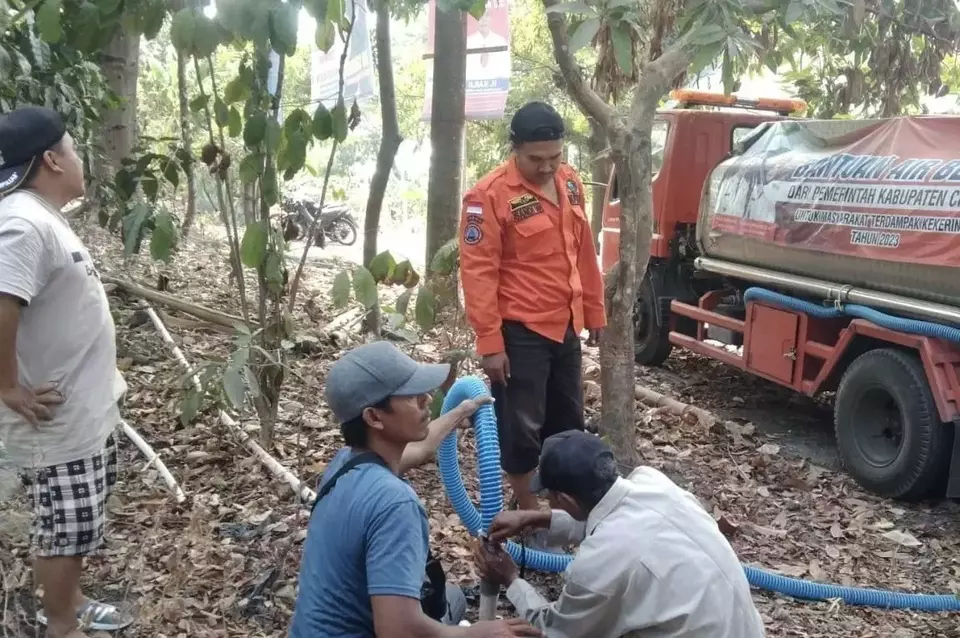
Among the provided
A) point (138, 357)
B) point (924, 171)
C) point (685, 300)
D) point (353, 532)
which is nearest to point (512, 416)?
point (353, 532)

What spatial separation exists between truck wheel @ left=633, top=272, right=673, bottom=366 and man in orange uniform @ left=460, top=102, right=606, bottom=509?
4152mm

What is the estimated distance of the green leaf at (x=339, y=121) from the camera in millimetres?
4047

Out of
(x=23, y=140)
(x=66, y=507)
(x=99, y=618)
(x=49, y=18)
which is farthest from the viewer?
(x=49, y=18)

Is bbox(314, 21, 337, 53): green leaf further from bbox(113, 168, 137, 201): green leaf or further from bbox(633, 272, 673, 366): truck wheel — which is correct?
bbox(633, 272, 673, 366): truck wheel

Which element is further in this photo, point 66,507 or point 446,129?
point 446,129

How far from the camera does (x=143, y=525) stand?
411 cm

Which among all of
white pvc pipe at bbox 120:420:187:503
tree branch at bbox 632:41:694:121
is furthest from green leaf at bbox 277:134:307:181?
tree branch at bbox 632:41:694:121

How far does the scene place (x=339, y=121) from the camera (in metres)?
4.05

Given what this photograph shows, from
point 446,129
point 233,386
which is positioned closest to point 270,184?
point 233,386

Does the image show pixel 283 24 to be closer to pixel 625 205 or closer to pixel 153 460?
pixel 625 205

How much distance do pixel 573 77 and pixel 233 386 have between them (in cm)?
230

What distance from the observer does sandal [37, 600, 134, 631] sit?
3.18 meters

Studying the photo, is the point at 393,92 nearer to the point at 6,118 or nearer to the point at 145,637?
the point at 6,118

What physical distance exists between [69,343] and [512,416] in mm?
1865
